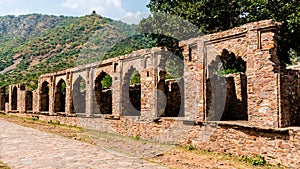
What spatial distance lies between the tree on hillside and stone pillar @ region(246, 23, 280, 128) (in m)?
6.59

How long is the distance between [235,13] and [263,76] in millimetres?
9564

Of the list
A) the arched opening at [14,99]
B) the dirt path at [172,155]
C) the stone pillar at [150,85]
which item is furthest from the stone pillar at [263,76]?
the arched opening at [14,99]

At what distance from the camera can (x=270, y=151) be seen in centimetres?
805

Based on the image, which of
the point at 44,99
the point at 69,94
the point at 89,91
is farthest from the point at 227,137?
the point at 44,99

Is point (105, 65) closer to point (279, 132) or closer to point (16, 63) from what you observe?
point (279, 132)

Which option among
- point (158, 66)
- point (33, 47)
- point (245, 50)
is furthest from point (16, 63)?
point (245, 50)

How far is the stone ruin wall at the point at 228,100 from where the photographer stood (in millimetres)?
8211

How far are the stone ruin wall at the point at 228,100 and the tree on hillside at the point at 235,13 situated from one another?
4.32 m

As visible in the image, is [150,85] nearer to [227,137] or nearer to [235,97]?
[235,97]

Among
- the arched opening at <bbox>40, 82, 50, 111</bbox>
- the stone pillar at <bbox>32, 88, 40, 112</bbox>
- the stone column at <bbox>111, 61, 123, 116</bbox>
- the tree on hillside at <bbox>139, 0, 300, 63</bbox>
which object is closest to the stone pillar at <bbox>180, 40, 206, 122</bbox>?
the stone column at <bbox>111, 61, 123, 116</bbox>

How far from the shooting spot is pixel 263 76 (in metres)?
8.57

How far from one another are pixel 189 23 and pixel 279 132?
11331 mm

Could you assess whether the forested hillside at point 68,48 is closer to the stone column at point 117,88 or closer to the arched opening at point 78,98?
the arched opening at point 78,98

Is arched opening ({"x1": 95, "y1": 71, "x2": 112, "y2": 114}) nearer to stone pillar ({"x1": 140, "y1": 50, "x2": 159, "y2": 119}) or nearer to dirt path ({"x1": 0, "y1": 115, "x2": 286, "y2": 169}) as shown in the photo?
stone pillar ({"x1": 140, "y1": 50, "x2": 159, "y2": 119})
